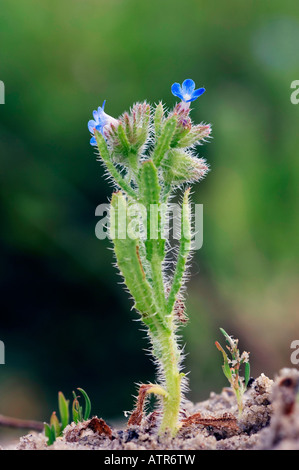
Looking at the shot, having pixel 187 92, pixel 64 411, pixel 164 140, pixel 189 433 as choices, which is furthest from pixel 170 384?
pixel 187 92

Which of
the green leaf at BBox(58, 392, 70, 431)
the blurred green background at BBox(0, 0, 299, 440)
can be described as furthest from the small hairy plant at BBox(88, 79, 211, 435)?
the blurred green background at BBox(0, 0, 299, 440)

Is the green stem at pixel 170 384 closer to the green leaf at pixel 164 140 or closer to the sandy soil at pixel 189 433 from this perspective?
the sandy soil at pixel 189 433

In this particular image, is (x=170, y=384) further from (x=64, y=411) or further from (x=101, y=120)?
(x=101, y=120)

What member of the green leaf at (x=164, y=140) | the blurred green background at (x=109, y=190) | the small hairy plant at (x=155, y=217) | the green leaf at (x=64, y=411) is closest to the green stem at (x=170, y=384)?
the small hairy plant at (x=155, y=217)
